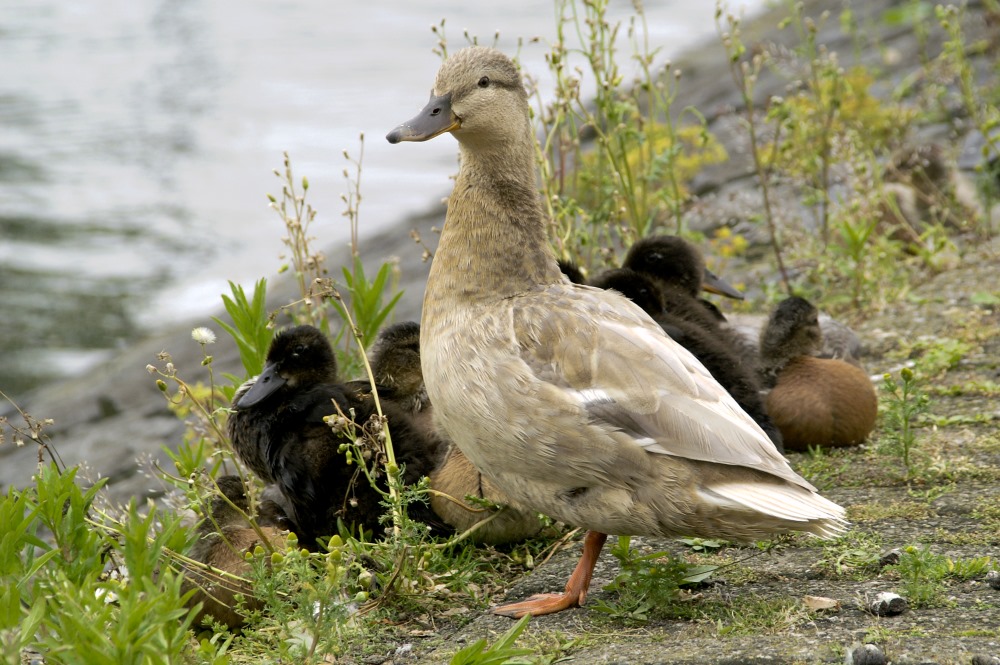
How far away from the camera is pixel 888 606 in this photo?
3.42 m

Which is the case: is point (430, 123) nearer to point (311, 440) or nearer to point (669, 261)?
point (311, 440)

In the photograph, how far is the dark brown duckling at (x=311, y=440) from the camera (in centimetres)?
442

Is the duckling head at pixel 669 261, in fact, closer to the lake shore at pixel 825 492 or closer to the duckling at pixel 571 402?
the lake shore at pixel 825 492

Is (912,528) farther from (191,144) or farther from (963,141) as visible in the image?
(191,144)

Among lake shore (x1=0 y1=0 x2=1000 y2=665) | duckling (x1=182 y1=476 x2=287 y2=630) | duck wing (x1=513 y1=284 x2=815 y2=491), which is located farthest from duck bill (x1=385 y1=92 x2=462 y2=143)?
lake shore (x1=0 y1=0 x2=1000 y2=665)

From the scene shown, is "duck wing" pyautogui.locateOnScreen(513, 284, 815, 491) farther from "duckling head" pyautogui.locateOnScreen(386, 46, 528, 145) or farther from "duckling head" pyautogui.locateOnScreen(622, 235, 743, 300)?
"duckling head" pyautogui.locateOnScreen(622, 235, 743, 300)

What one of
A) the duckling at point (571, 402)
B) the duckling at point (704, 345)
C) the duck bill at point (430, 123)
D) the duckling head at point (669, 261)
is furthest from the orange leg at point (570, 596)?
the duckling head at point (669, 261)

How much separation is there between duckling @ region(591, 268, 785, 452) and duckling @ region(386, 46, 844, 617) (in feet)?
2.90

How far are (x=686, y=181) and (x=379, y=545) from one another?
7.29 m

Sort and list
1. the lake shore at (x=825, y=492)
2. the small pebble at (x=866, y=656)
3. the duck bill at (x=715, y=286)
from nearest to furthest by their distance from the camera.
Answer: the small pebble at (x=866, y=656) < the lake shore at (x=825, y=492) < the duck bill at (x=715, y=286)

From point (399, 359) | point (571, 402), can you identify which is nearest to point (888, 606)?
point (571, 402)

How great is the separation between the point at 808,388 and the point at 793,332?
37 cm

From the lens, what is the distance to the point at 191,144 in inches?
556

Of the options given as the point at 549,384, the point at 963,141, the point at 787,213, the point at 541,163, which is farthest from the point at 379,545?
the point at 963,141
